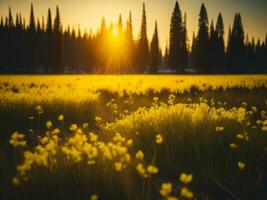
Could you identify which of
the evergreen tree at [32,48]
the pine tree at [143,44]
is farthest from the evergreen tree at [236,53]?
the evergreen tree at [32,48]

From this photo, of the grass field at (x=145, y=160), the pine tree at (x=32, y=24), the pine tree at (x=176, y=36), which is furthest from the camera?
the pine tree at (x=32, y=24)

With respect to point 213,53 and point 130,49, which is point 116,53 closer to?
point 130,49

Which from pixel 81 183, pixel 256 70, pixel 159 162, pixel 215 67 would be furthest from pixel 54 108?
pixel 256 70

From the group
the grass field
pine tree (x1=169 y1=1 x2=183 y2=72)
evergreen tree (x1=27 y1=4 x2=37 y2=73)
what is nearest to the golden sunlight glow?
pine tree (x1=169 y1=1 x2=183 y2=72)

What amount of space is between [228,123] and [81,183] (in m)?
2.80

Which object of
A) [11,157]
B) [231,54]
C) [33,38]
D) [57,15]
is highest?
[57,15]

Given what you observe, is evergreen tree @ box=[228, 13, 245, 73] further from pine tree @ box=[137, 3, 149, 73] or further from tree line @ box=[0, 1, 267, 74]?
pine tree @ box=[137, 3, 149, 73]

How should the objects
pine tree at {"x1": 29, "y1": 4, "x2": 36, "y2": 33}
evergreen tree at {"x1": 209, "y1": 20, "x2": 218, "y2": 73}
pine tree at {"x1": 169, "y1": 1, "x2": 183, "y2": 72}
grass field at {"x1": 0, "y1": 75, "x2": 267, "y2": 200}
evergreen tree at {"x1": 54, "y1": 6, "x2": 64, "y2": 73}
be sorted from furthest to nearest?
pine tree at {"x1": 29, "y1": 4, "x2": 36, "y2": 33} < evergreen tree at {"x1": 54, "y1": 6, "x2": 64, "y2": 73} < pine tree at {"x1": 169, "y1": 1, "x2": 183, "y2": 72} < evergreen tree at {"x1": 209, "y1": 20, "x2": 218, "y2": 73} < grass field at {"x1": 0, "y1": 75, "x2": 267, "y2": 200}

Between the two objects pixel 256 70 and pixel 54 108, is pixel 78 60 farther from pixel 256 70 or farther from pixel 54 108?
pixel 54 108

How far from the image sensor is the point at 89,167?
3102 millimetres

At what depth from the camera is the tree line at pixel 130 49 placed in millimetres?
53188

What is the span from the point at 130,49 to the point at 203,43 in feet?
54.1

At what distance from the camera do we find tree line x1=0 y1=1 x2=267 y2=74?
5319 cm

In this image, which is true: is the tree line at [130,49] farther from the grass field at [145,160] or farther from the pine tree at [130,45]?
the grass field at [145,160]
